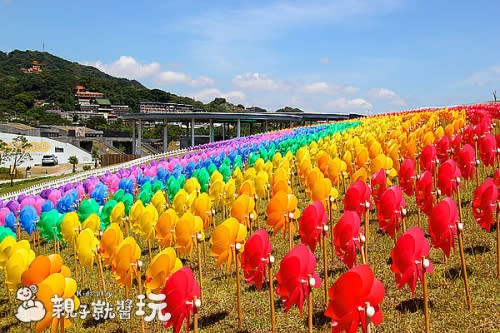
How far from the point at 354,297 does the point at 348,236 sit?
52.5 inches

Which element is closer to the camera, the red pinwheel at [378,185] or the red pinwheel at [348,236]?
the red pinwheel at [348,236]

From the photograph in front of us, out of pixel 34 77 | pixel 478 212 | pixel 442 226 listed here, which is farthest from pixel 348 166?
pixel 34 77

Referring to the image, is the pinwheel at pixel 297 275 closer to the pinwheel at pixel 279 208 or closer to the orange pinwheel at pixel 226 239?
the orange pinwheel at pixel 226 239

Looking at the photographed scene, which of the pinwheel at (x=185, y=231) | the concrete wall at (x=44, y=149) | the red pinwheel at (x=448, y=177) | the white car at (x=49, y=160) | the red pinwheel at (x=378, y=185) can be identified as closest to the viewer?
the pinwheel at (x=185, y=231)

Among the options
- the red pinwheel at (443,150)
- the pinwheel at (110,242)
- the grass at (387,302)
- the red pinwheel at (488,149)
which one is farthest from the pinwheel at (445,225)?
the red pinwheel at (443,150)

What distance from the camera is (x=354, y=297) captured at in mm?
2617

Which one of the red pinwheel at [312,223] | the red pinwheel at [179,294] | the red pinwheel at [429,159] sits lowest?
the red pinwheel at [179,294]

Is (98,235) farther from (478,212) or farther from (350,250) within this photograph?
(478,212)

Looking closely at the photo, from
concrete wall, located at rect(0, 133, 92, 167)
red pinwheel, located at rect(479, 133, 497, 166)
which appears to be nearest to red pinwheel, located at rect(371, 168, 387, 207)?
red pinwheel, located at rect(479, 133, 497, 166)

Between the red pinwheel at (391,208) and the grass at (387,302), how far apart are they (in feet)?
1.80

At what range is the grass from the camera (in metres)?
3.85

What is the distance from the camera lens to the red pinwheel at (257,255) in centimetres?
369

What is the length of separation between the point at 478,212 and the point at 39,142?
67.4 m

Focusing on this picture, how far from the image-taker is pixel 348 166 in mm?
8164
